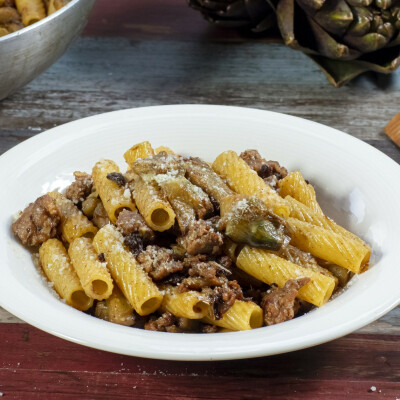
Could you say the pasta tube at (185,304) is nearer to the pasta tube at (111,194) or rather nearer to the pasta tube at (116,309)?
the pasta tube at (116,309)

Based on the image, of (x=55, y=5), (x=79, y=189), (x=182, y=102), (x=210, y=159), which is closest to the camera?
(x=79, y=189)

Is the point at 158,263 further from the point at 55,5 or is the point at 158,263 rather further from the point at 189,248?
the point at 55,5

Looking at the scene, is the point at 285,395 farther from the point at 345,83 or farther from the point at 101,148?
the point at 345,83

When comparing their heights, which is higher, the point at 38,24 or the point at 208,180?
the point at 38,24

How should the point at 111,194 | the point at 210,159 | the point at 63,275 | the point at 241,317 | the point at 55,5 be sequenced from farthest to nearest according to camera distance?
the point at 55,5 → the point at 210,159 → the point at 111,194 → the point at 63,275 → the point at 241,317

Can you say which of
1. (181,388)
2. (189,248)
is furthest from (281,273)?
(181,388)

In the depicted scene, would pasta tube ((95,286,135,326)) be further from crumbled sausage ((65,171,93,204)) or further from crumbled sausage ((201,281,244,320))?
crumbled sausage ((65,171,93,204))
